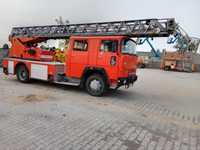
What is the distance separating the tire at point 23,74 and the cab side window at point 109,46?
14.9 ft

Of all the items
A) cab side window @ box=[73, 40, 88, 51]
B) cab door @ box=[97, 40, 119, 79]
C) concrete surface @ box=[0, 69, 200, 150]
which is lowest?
concrete surface @ box=[0, 69, 200, 150]

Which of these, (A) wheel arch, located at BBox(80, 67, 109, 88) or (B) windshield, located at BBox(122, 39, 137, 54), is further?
(A) wheel arch, located at BBox(80, 67, 109, 88)

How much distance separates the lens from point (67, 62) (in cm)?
875

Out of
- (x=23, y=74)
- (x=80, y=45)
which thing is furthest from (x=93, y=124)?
(x=23, y=74)

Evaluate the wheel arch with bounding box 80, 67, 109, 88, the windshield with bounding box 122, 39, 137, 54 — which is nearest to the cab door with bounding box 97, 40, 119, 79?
the wheel arch with bounding box 80, 67, 109, 88

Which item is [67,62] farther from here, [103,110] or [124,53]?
[103,110]

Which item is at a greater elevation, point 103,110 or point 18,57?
point 18,57

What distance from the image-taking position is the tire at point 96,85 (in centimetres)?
799

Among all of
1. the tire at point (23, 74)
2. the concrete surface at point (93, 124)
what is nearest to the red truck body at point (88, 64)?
the tire at point (23, 74)

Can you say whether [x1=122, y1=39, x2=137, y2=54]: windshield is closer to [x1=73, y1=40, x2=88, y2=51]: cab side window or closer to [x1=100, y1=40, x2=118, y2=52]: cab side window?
[x1=100, y1=40, x2=118, y2=52]: cab side window

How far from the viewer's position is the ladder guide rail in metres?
7.28

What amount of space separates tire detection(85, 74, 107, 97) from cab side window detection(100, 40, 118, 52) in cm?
110

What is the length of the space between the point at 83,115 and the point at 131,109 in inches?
70.1

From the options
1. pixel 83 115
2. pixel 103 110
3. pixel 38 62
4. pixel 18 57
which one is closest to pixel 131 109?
pixel 103 110
